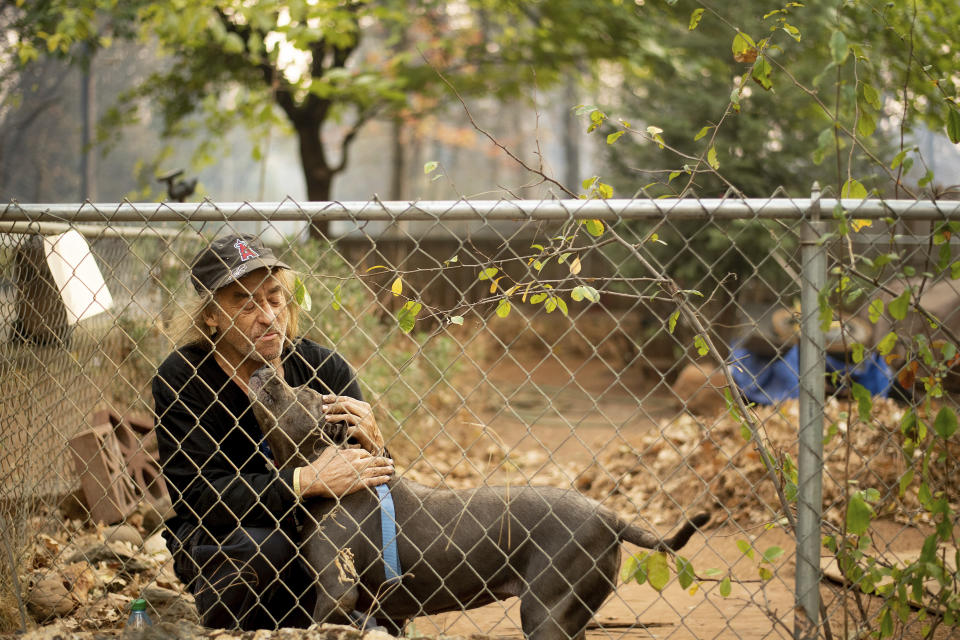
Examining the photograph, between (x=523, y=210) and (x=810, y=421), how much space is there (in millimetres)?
981

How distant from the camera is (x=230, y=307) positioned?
3088 millimetres

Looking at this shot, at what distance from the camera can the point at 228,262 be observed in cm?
300

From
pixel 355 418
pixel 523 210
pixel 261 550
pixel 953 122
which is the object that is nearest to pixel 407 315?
pixel 523 210

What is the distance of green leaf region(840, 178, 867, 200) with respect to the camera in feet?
7.67

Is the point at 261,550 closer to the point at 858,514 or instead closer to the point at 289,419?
the point at 289,419

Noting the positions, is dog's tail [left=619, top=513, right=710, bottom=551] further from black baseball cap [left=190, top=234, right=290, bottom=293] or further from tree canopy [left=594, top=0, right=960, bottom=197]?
tree canopy [left=594, top=0, right=960, bottom=197]

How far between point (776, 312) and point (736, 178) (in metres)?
1.90

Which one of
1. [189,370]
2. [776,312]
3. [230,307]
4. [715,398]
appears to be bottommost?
[715,398]

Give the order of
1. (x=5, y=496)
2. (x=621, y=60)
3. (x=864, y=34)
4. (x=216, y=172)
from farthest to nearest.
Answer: (x=216, y=172)
(x=621, y=60)
(x=864, y=34)
(x=5, y=496)

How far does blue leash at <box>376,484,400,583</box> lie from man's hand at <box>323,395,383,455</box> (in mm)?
219

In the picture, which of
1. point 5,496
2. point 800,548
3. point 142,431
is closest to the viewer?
point 800,548

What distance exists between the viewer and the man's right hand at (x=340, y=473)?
2777mm

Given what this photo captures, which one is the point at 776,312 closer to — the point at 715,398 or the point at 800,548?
the point at 715,398

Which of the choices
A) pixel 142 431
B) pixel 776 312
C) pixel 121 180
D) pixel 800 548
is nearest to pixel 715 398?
pixel 776 312
